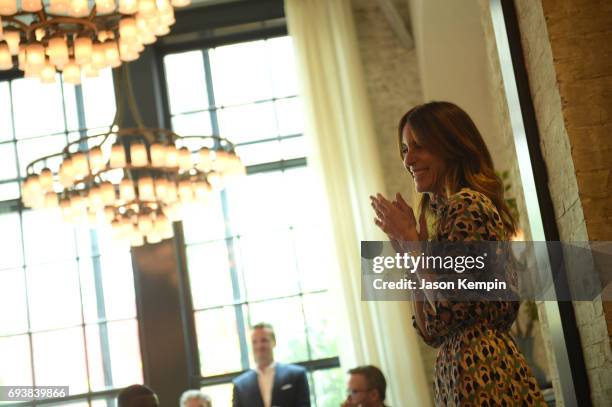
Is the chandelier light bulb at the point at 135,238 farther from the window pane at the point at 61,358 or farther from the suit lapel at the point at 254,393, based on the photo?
the window pane at the point at 61,358

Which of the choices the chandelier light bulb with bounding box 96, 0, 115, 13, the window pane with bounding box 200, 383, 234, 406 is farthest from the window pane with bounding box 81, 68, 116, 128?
the chandelier light bulb with bounding box 96, 0, 115, 13

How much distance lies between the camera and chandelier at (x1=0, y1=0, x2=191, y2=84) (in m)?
5.70

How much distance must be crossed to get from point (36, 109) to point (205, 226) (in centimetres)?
212

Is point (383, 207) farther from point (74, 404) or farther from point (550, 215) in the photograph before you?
point (74, 404)

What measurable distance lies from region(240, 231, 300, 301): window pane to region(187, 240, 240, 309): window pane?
173 mm

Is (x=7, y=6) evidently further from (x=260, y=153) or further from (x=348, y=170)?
(x=260, y=153)

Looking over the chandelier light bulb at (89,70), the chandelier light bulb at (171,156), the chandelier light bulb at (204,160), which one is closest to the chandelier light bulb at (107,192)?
the chandelier light bulb at (171,156)

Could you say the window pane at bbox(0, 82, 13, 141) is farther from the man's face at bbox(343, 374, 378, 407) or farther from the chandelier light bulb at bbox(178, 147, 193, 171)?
the man's face at bbox(343, 374, 378, 407)

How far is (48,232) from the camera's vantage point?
950 centimetres

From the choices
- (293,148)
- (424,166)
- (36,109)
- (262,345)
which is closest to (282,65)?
(293,148)

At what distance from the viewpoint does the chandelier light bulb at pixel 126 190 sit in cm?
661

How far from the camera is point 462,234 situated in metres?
2.36

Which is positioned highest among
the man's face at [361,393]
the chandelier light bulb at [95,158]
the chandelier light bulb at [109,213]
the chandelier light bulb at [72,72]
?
the chandelier light bulb at [72,72]

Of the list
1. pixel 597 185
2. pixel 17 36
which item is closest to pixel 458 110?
pixel 597 185
